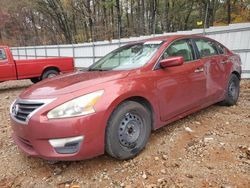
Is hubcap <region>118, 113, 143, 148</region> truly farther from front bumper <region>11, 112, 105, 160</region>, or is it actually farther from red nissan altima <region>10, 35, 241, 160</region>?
front bumper <region>11, 112, 105, 160</region>

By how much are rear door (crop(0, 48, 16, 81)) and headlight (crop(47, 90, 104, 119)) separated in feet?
23.8

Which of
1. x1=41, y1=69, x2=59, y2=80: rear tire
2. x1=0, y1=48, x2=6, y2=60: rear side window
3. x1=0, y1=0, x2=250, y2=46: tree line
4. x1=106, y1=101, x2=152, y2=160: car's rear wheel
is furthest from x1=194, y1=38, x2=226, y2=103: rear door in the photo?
x1=0, y1=0, x2=250, y2=46: tree line

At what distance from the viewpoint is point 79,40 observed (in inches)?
1001

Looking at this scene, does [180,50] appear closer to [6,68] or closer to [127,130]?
[127,130]

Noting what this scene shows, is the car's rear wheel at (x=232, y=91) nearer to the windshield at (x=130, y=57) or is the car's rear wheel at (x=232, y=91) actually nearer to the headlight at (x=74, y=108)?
the windshield at (x=130, y=57)

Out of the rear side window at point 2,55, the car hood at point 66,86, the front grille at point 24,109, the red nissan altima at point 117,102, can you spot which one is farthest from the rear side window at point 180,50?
the rear side window at point 2,55

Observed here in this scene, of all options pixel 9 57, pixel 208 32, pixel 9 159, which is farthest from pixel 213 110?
pixel 9 57

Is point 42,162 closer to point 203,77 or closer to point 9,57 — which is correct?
point 203,77

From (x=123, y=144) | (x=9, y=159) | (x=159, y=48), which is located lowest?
(x=9, y=159)

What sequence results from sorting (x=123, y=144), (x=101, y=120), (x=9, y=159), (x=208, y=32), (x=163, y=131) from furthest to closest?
1. (x=208, y=32)
2. (x=163, y=131)
3. (x=9, y=159)
4. (x=123, y=144)
5. (x=101, y=120)

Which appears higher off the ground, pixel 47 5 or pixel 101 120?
pixel 47 5

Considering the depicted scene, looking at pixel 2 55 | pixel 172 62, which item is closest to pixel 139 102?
pixel 172 62

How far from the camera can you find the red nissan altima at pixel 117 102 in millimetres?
2590

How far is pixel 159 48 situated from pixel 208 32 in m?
5.81
